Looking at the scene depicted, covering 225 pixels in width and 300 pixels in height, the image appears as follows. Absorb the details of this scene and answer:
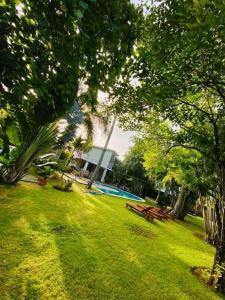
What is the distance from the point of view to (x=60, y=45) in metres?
2.76

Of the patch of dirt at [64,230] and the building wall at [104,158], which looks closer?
the patch of dirt at [64,230]

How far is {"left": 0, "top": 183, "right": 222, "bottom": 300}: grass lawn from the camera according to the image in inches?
154

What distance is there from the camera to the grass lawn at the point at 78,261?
154 inches

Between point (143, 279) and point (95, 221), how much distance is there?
395 centimetres

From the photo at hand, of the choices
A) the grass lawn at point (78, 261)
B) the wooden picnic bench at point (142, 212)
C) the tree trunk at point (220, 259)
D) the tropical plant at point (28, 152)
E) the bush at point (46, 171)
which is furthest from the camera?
the bush at point (46, 171)

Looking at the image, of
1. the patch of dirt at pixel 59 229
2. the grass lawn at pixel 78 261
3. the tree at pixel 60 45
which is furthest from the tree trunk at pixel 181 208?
the tree at pixel 60 45

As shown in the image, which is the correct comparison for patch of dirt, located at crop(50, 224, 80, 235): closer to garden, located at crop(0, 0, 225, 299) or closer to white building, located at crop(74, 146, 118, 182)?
garden, located at crop(0, 0, 225, 299)

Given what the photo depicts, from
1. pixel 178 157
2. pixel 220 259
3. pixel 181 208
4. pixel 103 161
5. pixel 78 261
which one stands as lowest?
pixel 78 261

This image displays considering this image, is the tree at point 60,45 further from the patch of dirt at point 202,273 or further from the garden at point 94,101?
the patch of dirt at point 202,273

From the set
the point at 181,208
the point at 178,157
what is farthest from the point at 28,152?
the point at 181,208

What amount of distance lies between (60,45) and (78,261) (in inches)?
190

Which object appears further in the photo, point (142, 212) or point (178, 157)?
point (178, 157)

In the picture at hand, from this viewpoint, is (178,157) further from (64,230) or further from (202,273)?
(64,230)

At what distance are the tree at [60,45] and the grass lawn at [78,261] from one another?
2974 millimetres
